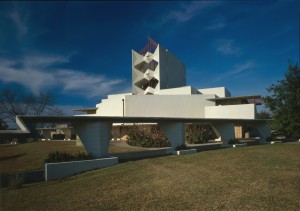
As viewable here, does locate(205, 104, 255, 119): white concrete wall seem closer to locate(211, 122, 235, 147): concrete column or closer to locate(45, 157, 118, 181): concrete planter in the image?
locate(211, 122, 235, 147): concrete column

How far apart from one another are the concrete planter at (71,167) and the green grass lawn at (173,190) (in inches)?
34.3

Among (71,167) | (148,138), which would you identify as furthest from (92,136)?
(148,138)

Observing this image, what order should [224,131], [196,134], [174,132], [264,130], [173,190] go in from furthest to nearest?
[196,134], [264,130], [224,131], [174,132], [173,190]

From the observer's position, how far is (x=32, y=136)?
40.6ft

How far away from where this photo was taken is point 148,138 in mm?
32750

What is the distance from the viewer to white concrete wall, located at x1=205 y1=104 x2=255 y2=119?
132ft

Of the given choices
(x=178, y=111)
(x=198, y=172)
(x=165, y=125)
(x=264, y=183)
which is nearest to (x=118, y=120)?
(x=165, y=125)

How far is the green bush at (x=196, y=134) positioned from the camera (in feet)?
116

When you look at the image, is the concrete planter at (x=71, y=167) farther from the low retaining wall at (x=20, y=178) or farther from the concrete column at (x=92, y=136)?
the concrete column at (x=92, y=136)

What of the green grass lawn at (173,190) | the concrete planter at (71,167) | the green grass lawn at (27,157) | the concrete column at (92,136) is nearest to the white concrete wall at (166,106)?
the green grass lawn at (27,157)

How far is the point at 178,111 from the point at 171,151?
82.2ft

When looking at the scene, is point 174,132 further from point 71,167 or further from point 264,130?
point 264,130

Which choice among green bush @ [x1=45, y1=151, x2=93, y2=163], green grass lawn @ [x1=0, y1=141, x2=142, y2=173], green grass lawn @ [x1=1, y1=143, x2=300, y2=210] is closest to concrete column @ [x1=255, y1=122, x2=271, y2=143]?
green grass lawn @ [x1=0, y1=141, x2=142, y2=173]

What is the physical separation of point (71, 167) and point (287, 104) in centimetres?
1847
